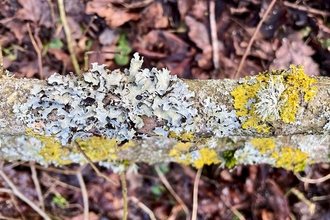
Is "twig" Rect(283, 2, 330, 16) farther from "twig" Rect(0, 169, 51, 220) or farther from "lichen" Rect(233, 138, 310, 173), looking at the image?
"twig" Rect(0, 169, 51, 220)

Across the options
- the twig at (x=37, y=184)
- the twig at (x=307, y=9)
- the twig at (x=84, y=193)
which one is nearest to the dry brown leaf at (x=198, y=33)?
the twig at (x=307, y=9)

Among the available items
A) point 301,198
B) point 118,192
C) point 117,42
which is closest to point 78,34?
point 117,42

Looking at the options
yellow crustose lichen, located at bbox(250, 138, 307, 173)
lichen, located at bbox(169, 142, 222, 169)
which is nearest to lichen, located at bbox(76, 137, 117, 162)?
lichen, located at bbox(169, 142, 222, 169)

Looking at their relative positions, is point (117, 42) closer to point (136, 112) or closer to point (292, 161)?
point (136, 112)

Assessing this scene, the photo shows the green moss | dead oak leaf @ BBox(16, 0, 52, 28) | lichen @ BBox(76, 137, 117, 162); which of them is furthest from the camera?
dead oak leaf @ BBox(16, 0, 52, 28)

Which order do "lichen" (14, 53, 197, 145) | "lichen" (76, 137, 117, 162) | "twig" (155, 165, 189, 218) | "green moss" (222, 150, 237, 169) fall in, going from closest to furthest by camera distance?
"lichen" (14, 53, 197, 145) → "lichen" (76, 137, 117, 162) → "green moss" (222, 150, 237, 169) → "twig" (155, 165, 189, 218)

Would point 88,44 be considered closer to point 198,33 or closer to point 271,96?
point 198,33

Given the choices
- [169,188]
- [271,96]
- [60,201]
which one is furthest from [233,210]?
[271,96]
